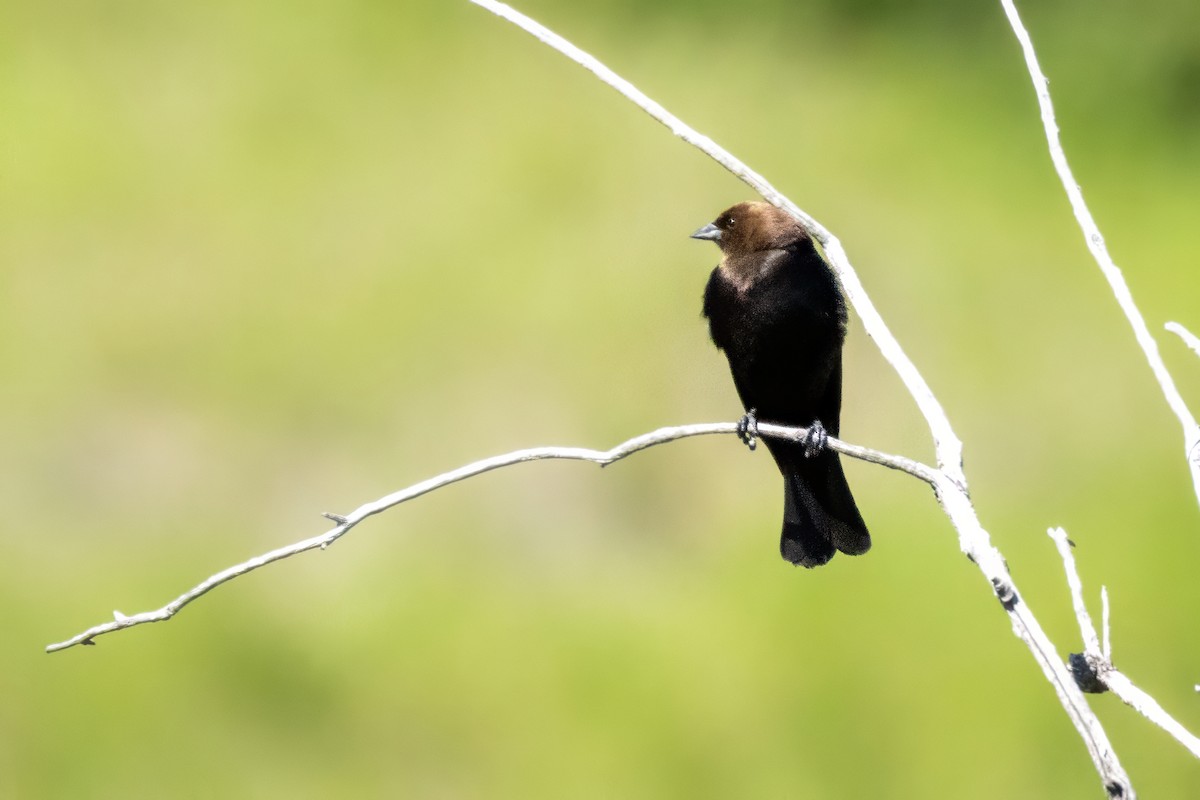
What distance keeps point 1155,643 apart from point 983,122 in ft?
7.83

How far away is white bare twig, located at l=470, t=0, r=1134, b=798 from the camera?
170 centimetres

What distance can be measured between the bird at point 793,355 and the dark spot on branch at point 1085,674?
4.47ft

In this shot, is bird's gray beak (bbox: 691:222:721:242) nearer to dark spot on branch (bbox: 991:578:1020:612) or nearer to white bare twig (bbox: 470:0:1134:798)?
white bare twig (bbox: 470:0:1134:798)

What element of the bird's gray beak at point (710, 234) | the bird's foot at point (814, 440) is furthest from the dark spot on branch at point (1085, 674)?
the bird's gray beak at point (710, 234)

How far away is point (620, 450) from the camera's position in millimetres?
2238

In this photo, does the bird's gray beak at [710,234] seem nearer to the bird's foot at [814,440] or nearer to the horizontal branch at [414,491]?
the bird's foot at [814,440]

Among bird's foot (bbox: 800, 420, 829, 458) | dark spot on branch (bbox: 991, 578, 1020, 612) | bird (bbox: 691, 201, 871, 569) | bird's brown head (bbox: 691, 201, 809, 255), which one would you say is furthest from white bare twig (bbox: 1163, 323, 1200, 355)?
bird's brown head (bbox: 691, 201, 809, 255)

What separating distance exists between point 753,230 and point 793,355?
489mm

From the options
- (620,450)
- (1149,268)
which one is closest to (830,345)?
(620,450)

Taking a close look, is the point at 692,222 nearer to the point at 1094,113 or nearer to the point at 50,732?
the point at 1094,113

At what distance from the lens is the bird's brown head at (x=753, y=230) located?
3.71 meters

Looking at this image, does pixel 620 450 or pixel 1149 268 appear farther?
pixel 1149 268

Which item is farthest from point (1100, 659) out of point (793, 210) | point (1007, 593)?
point (793, 210)

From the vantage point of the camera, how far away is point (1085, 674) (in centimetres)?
200
